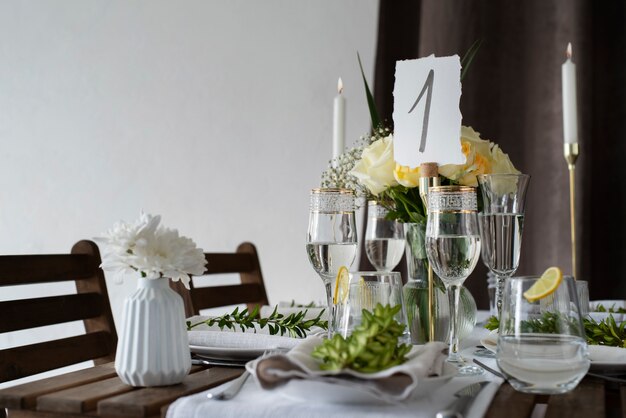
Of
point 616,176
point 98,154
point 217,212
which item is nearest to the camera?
point 616,176

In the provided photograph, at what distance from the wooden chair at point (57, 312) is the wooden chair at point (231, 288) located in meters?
0.17

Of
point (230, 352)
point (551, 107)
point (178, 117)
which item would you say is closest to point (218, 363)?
point (230, 352)

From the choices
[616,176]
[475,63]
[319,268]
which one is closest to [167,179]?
[475,63]

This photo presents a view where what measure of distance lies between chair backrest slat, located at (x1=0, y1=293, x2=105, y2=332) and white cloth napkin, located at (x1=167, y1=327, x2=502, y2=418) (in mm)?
450

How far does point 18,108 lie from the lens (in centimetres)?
300

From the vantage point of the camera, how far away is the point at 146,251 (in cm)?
78

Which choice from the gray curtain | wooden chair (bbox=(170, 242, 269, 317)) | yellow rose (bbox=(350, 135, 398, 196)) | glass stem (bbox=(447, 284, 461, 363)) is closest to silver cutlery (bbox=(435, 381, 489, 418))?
glass stem (bbox=(447, 284, 461, 363))

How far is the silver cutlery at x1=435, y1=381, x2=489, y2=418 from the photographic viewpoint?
603 millimetres

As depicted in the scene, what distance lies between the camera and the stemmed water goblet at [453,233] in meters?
0.85

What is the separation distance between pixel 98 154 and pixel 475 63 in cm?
148

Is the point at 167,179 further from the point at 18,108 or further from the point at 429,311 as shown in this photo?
the point at 429,311

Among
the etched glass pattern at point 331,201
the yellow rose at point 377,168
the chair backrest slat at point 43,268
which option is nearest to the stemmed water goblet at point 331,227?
the etched glass pattern at point 331,201

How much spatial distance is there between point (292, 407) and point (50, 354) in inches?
22.1

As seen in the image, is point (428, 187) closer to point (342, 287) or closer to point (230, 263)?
point (342, 287)
